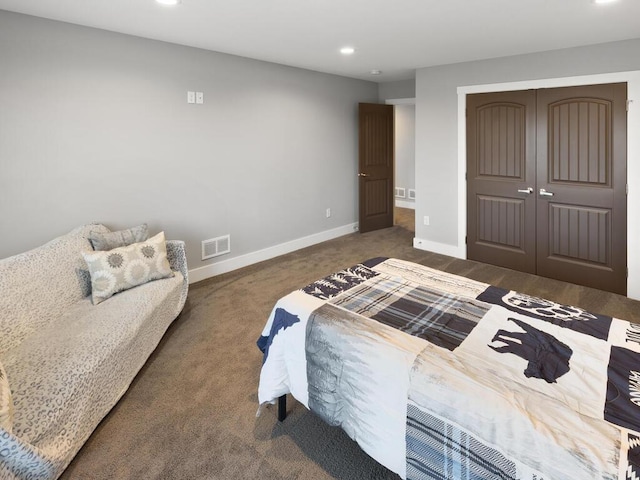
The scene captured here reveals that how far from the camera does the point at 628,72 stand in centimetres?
363

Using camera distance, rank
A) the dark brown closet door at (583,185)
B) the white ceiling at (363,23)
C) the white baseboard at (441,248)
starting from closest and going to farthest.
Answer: the white ceiling at (363,23) < the dark brown closet door at (583,185) < the white baseboard at (441,248)

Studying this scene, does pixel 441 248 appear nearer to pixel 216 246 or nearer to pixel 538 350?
pixel 216 246

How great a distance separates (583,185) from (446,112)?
5.79 ft

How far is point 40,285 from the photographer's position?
8.39 ft

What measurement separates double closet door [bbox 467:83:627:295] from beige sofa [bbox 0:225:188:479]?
3.61 metres

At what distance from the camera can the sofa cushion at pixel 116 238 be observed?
3.09m

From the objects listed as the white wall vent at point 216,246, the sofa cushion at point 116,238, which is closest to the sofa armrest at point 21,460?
the sofa cushion at point 116,238

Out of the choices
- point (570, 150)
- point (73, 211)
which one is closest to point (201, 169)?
point (73, 211)

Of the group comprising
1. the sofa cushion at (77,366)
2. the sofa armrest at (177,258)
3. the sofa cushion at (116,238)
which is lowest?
the sofa cushion at (77,366)

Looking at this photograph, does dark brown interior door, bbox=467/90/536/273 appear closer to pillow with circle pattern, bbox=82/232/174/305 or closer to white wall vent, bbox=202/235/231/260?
white wall vent, bbox=202/235/231/260

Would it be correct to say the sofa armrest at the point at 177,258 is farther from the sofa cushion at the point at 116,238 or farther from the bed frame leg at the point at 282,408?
the bed frame leg at the point at 282,408

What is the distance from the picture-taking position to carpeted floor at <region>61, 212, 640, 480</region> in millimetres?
1869

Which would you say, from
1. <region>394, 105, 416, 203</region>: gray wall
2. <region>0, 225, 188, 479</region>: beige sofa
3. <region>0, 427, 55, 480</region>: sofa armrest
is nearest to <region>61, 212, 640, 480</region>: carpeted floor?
<region>0, 225, 188, 479</region>: beige sofa

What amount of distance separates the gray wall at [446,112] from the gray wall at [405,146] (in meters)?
3.25
